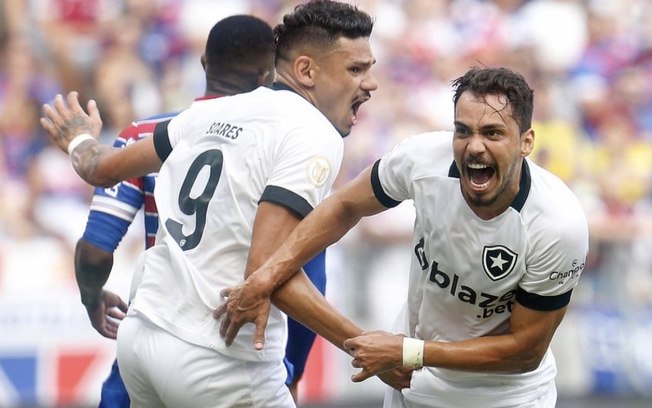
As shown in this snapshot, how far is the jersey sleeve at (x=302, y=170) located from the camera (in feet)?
15.3

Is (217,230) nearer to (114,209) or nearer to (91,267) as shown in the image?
(114,209)

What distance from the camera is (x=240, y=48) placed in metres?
5.87

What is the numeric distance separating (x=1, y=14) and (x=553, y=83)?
18.6 ft

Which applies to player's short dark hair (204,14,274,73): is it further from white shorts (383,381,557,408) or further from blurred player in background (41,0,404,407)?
white shorts (383,381,557,408)

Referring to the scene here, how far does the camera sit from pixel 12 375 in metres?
9.47

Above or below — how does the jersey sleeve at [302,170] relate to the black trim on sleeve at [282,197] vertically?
above

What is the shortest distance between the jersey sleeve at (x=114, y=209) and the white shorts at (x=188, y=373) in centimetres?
105

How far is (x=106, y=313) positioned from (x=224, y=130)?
5.26 ft

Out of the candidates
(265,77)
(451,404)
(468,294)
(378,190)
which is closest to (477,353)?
(468,294)

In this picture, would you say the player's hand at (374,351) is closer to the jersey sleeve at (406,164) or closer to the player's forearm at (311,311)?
the player's forearm at (311,311)

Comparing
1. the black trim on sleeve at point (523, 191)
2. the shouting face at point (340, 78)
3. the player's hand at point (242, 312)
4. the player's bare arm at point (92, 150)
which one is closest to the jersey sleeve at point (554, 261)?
the black trim on sleeve at point (523, 191)

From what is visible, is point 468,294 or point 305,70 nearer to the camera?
point 468,294

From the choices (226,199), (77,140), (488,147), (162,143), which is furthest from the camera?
(77,140)

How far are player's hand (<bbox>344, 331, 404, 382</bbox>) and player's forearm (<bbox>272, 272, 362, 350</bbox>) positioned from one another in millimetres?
58
